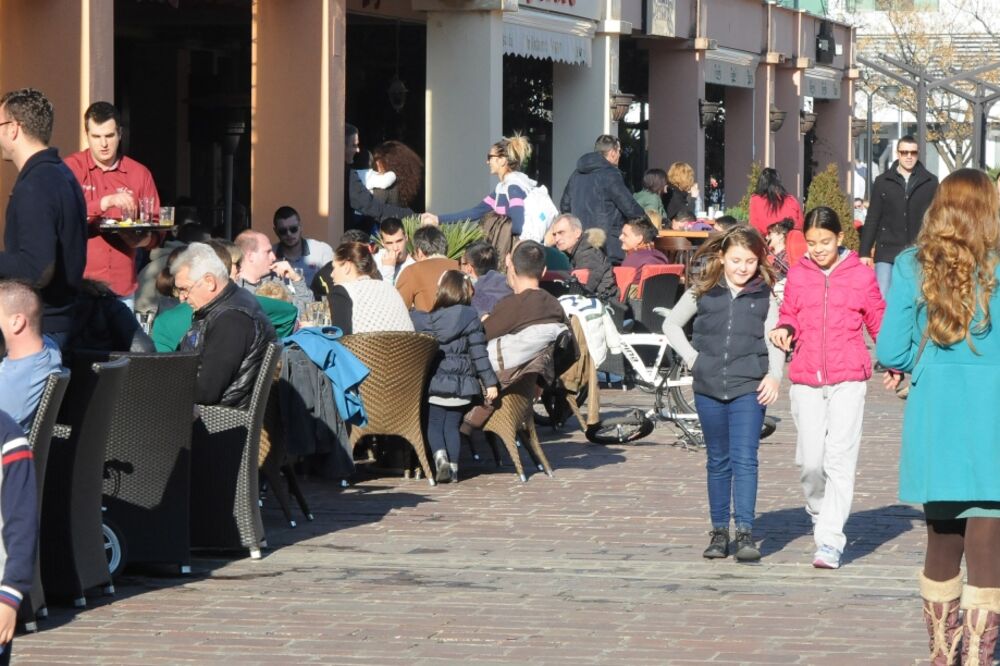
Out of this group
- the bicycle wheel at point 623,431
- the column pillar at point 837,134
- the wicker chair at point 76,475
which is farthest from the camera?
the column pillar at point 837,134

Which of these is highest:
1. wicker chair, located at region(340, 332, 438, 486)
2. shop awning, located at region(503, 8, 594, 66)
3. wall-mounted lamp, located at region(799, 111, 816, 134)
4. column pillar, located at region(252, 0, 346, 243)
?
shop awning, located at region(503, 8, 594, 66)

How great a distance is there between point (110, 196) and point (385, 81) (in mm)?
14154

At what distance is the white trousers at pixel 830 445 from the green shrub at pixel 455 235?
682 cm

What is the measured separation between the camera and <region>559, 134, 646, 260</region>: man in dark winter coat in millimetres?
18078

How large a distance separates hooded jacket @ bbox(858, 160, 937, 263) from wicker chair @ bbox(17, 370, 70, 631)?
1169 centimetres

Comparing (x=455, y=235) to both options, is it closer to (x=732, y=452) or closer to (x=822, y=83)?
(x=732, y=452)

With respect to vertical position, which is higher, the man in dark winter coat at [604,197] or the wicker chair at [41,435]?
the man in dark winter coat at [604,197]

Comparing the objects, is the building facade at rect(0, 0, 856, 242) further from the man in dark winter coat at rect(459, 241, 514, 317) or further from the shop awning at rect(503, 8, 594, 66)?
the man in dark winter coat at rect(459, 241, 514, 317)

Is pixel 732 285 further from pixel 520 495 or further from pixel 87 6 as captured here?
pixel 87 6

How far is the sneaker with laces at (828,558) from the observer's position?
8414mm

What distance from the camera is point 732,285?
8828 mm

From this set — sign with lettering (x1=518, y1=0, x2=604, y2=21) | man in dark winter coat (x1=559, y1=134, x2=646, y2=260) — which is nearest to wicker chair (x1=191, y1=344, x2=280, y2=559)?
man in dark winter coat (x1=559, y1=134, x2=646, y2=260)

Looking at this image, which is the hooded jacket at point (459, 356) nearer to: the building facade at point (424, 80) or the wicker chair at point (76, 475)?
the building facade at point (424, 80)

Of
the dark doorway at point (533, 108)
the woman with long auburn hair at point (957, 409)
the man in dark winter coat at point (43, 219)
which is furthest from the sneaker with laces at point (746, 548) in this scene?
the dark doorway at point (533, 108)
